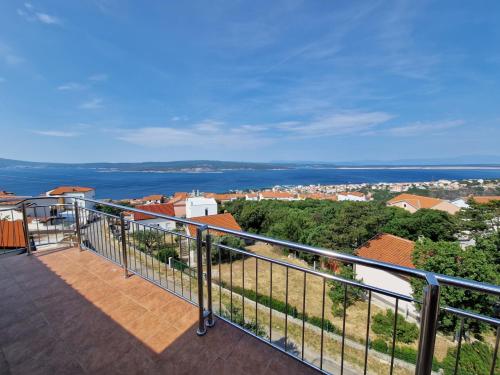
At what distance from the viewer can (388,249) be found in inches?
628

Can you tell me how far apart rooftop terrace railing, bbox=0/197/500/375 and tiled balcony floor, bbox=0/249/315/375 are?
0.17m

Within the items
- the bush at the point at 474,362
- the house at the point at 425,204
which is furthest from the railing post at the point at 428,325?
the house at the point at 425,204

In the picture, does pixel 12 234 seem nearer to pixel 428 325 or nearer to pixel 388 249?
pixel 428 325

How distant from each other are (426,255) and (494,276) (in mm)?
2382

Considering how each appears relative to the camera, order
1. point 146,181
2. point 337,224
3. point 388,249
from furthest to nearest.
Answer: point 146,181, point 337,224, point 388,249

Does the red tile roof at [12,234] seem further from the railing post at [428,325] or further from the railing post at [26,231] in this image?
the railing post at [428,325]

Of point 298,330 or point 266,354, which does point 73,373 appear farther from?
point 298,330

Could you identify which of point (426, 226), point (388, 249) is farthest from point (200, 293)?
point (426, 226)

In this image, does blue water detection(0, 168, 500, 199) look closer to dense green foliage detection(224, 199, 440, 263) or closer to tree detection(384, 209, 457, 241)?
dense green foliage detection(224, 199, 440, 263)

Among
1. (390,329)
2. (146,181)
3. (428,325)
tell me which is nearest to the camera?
(428,325)

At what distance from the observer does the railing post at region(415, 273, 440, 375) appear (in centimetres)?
120

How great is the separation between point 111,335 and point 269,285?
411 centimetres

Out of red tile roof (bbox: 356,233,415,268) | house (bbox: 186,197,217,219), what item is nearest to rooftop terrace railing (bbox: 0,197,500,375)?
red tile roof (bbox: 356,233,415,268)

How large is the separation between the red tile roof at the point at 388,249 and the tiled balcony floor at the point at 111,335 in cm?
1516
